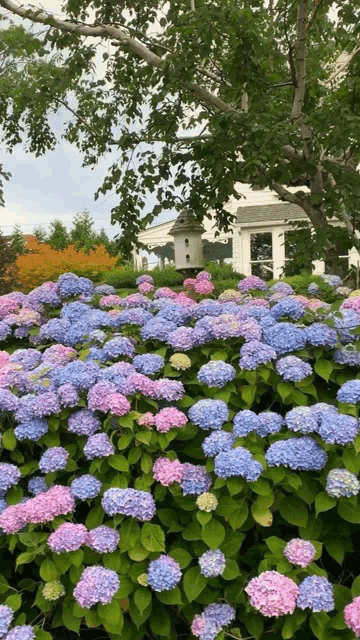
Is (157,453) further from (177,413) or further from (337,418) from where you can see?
(337,418)

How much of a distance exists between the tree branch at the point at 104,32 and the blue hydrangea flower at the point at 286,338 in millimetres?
2173

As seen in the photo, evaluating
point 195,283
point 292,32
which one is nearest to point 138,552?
point 195,283

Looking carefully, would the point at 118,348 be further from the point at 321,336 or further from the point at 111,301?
the point at 321,336

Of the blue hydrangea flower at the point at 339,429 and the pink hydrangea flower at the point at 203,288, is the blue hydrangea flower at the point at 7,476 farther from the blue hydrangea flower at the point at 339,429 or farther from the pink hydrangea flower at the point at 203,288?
the pink hydrangea flower at the point at 203,288

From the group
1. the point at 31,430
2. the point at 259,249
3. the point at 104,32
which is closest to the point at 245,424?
the point at 31,430

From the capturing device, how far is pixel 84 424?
1544 millimetres

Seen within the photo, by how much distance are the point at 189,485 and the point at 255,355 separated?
1.37ft

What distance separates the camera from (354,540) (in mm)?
1795

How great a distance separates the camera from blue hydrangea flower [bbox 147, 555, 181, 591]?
131 cm

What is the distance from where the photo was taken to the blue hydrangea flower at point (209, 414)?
1.50 meters

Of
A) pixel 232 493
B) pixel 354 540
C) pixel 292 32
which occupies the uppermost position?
pixel 292 32

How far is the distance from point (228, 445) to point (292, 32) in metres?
5.54

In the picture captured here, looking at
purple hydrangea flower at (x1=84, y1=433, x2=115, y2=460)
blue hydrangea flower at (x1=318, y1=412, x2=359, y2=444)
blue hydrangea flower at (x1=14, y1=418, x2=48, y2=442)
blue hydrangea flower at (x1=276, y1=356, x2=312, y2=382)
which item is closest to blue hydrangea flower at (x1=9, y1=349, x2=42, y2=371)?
blue hydrangea flower at (x1=14, y1=418, x2=48, y2=442)

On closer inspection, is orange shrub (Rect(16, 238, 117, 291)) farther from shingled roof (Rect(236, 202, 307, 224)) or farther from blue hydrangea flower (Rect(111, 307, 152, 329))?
blue hydrangea flower (Rect(111, 307, 152, 329))
